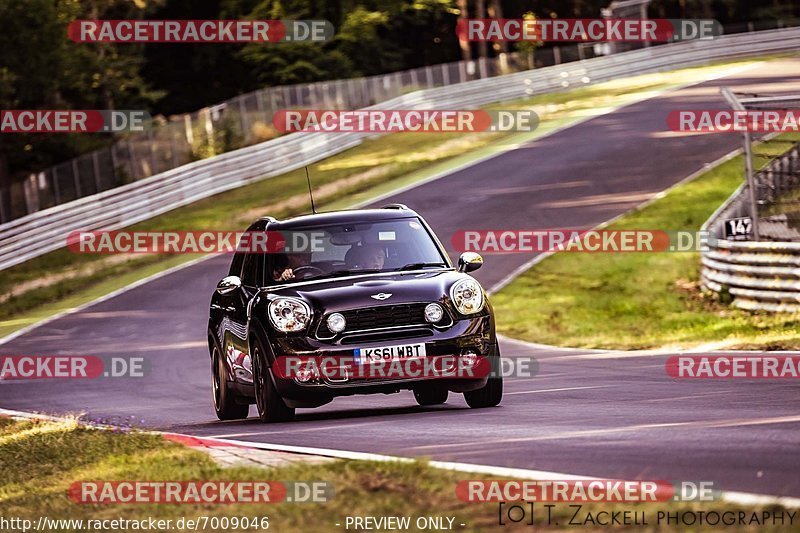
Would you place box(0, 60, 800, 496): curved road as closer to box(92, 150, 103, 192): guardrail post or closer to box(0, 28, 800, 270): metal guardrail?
box(0, 28, 800, 270): metal guardrail

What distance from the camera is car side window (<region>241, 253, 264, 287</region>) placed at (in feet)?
39.2

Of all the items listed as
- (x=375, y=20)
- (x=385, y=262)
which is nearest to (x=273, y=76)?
(x=375, y=20)

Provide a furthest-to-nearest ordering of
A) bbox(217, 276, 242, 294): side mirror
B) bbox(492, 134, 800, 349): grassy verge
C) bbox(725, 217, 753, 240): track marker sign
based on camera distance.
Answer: bbox(725, 217, 753, 240): track marker sign
bbox(492, 134, 800, 349): grassy verge
bbox(217, 276, 242, 294): side mirror

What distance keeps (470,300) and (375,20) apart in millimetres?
55133

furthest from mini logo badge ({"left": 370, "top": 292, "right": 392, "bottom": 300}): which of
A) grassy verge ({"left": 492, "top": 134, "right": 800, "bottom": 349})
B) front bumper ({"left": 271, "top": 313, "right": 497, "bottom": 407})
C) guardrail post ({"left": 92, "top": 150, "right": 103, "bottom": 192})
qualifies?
guardrail post ({"left": 92, "top": 150, "right": 103, "bottom": 192})

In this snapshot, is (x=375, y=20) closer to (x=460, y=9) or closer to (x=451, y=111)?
(x=460, y=9)

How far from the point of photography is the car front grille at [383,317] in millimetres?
10812

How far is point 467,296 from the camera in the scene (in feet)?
36.2

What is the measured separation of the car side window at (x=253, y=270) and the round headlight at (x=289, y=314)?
0.84 m

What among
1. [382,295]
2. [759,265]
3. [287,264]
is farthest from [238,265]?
[759,265]

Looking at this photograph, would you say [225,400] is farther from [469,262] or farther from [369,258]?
[469,262]

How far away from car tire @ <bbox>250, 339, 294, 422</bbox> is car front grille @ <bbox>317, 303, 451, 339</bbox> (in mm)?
589

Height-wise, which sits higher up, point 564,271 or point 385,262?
point 385,262

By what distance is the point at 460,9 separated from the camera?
70.9 metres
